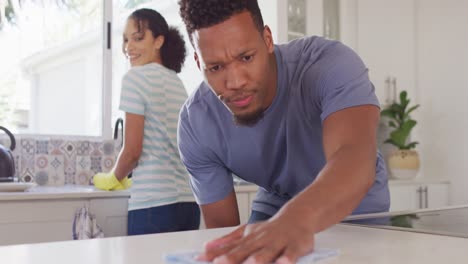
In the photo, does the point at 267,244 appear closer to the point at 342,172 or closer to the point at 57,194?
the point at 342,172

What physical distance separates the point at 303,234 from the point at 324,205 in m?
0.09

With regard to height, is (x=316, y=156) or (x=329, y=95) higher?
(x=329, y=95)

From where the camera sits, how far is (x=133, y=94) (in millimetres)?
1938

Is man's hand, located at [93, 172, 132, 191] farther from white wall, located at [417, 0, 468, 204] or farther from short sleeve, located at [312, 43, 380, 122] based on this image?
white wall, located at [417, 0, 468, 204]

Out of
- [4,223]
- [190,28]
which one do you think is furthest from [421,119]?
[190,28]

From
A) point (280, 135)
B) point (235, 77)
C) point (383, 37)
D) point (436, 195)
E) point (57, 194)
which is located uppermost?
point (383, 37)

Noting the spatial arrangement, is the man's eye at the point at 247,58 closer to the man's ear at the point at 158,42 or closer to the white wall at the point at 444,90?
the man's ear at the point at 158,42

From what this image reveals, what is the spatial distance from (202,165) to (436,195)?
2.68 metres

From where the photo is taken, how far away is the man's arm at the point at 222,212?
1305 millimetres

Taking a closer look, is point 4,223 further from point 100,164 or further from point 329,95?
point 329,95

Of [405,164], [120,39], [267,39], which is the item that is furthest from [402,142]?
[267,39]

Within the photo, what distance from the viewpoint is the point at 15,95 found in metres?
2.75

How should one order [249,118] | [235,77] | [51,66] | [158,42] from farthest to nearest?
[51,66]
[158,42]
[249,118]
[235,77]

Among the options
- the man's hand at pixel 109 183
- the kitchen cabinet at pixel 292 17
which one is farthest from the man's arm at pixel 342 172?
the kitchen cabinet at pixel 292 17
